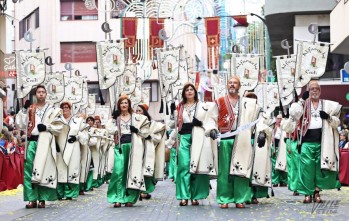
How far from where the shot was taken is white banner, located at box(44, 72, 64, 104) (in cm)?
1948

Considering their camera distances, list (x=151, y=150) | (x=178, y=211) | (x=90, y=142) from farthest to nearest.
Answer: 1. (x=90, y=142)
2. (x=151, y=150)
3. (x=178, y=211)

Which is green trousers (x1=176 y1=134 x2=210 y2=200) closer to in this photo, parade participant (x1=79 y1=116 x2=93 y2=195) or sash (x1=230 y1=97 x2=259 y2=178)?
sash (x1=230 y1=97 x2=259 y2=178)

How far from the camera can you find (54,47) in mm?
Result: 52625

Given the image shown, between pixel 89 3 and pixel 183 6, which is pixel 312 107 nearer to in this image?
pixel 89 3

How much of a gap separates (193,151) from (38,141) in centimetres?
227

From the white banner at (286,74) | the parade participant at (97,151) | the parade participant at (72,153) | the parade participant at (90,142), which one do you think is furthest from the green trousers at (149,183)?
the white banner at (286,74)

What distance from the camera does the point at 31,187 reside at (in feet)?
44.9

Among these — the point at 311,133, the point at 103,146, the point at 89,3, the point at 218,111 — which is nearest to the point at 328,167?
the point at 311,133

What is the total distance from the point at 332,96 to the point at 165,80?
16.0 meters

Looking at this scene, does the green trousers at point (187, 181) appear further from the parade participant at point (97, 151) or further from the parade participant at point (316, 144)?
the parade participant at point (97, 151)

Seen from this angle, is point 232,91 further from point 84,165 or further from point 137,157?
point 84,165

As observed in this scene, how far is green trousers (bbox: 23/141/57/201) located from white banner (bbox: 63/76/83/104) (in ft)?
36.9

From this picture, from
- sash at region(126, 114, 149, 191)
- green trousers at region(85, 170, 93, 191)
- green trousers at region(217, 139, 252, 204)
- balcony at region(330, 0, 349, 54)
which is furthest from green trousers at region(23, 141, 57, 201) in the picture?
balcony at region(330, 0, 349, 54)

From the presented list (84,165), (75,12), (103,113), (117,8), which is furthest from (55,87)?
(75,12)
